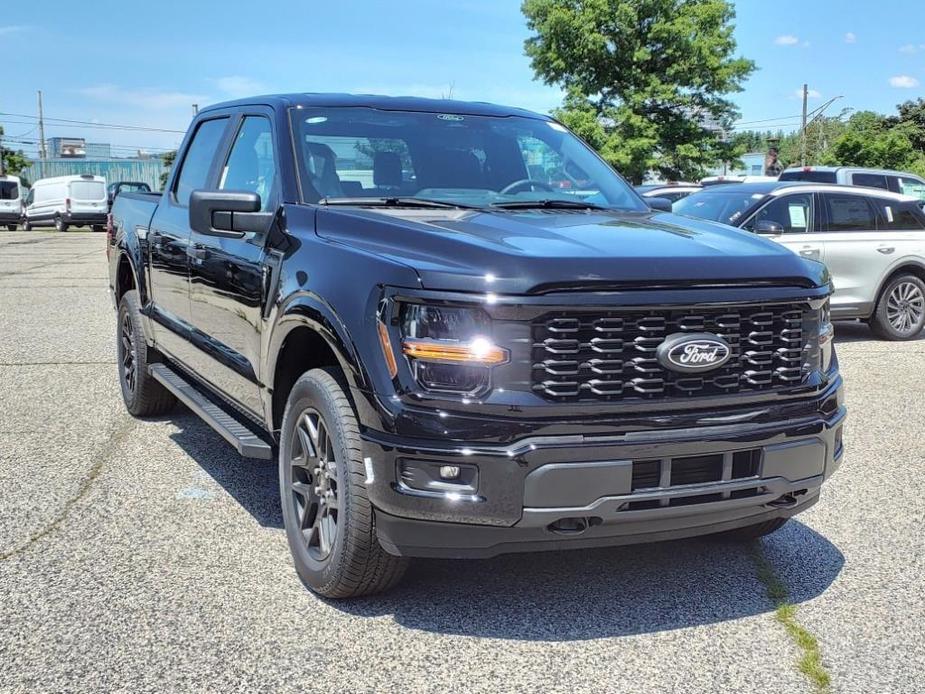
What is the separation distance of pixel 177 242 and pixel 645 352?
301cm

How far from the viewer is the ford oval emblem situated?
10.5 feet

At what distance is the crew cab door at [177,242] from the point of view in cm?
523

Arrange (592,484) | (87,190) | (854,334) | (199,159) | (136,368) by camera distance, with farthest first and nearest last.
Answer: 1. (87,190)
2. (854,334)
3. (136,368)
4. (199,159)
5. (592,484)

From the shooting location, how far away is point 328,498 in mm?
3594

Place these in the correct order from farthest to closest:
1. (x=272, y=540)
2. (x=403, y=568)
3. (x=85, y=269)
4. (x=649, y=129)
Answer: (x=649, y=129) < (x=85, y=269) < (x=272, y=540) < (x=403, y=568)

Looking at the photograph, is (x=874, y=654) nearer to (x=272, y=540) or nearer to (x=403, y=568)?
(x=403, y=568)

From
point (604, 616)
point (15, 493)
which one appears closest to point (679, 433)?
point (604, 616)

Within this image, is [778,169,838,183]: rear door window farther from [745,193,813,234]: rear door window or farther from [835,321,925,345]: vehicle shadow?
[745,193,813,234]: rear door window

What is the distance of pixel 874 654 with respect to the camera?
3279 mm

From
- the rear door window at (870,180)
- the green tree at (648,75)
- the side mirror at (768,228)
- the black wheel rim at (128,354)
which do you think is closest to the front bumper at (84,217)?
the green tree at (648,75)

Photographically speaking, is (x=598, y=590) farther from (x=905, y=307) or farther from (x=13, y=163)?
(x=13, y=163)

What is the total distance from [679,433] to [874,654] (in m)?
1.00

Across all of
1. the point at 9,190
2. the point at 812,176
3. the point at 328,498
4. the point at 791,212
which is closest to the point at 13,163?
the point at 9,190

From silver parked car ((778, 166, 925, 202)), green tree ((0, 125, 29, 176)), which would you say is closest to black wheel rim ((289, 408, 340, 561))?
silver parked car ((778, 166, 925, 202))
